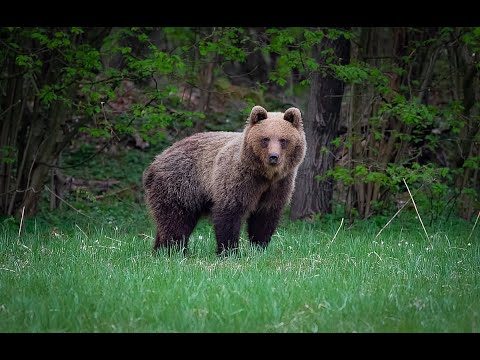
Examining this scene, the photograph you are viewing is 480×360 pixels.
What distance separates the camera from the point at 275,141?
8805 millimetres

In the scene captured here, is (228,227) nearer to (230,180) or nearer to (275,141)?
(230,180)

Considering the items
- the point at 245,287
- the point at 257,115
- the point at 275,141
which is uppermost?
the point at 257,115

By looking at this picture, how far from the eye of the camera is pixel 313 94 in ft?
43.4

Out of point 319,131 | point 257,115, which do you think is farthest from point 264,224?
point 319,131

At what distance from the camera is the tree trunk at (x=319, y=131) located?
13156 mm

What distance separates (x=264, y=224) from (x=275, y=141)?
3.72 ft

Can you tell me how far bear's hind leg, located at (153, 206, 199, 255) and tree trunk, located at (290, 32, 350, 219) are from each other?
158 inches

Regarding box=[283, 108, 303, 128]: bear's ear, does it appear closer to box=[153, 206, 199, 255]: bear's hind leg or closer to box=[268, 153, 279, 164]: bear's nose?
box=[268, 153, 279, 164]: bear's nose

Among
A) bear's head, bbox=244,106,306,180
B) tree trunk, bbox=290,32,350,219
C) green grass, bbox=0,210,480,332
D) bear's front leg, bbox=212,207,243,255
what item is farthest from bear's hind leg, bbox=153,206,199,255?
tree trunk, bbox=290,32,350,219

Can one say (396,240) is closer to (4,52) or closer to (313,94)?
(313,94)

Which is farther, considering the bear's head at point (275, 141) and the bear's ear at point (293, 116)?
the bear's ear at point (293, 116)

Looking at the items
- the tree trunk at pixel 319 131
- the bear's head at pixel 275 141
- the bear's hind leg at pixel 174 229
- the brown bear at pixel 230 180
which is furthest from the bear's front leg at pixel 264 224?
the tree trunk at pixel 319 131

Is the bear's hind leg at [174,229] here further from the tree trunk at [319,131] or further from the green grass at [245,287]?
the tree trunk at [319,131]

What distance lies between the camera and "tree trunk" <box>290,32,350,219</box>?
13156 millimetres
